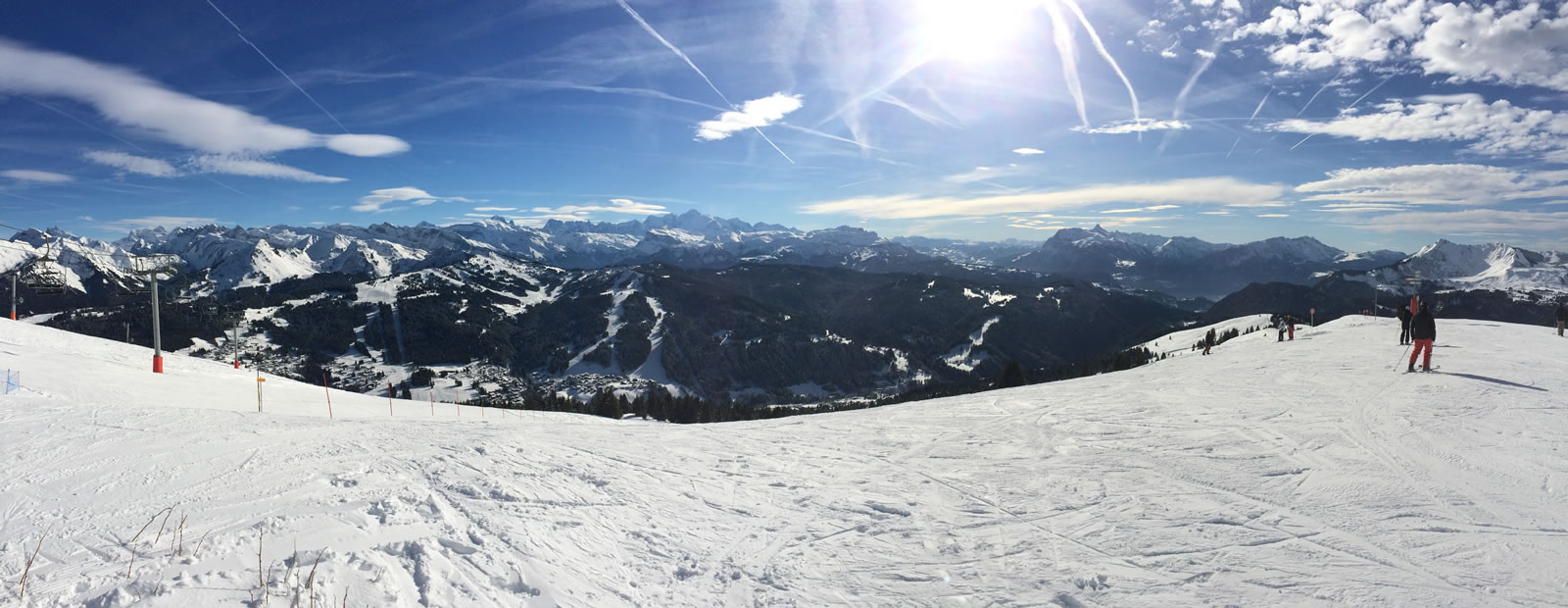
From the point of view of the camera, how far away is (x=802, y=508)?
8.45 metres

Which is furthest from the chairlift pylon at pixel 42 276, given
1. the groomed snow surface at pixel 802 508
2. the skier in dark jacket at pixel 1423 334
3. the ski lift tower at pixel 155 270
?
the skier in dark jacket at pixel 1423 334

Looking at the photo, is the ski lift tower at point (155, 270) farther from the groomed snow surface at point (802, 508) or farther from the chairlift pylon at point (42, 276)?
the groomed snow surface at point (802, 508)

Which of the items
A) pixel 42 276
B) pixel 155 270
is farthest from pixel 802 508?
pixel 42 276

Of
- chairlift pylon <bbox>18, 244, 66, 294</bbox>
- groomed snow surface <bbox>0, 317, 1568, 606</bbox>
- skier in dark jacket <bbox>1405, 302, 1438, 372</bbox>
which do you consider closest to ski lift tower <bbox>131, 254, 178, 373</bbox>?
chairlift pylon <bbox>18, 244, 66, 294</bbox>

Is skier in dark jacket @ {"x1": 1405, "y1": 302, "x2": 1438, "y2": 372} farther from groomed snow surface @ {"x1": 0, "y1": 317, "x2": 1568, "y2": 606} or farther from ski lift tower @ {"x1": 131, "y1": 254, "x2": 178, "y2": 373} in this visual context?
ski lift tower @ {"x1": 131, "y1": 254, "x2": 178, "y2": 373}

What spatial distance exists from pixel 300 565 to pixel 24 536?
305 centimetres

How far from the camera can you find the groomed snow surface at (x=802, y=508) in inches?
220

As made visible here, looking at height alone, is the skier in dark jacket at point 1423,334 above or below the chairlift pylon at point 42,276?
below

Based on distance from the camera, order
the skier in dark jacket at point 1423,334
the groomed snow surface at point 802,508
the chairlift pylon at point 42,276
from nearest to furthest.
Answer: the groomed snow surface at point 802,508, the skier in dark jacket at point 1423,334, the chairlift pylon at point 42,276

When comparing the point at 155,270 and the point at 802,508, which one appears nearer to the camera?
the point at 802,508

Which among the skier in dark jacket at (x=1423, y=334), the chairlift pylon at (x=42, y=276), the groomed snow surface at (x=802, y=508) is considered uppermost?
the chairlift pylon at (x=42, y=276)

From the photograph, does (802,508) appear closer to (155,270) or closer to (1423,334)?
(1423,334)

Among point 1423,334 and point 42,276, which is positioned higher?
point 42,276

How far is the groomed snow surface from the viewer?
18.3 feet
